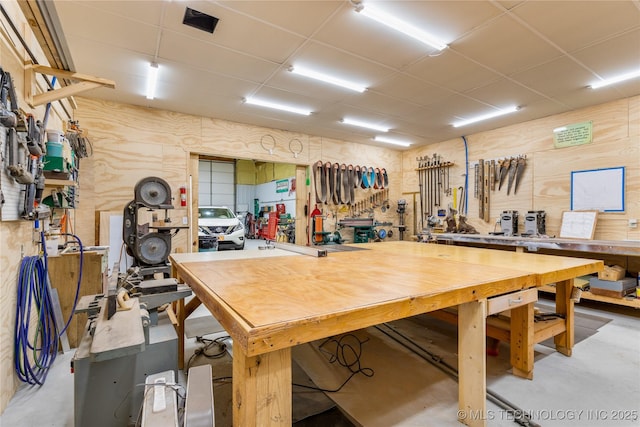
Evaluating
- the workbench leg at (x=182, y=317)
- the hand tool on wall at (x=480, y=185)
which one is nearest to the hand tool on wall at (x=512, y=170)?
the hand tool on wall at (x=480, y=185)

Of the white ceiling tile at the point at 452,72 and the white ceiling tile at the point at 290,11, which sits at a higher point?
the white ceiling tile at the point at 290,11

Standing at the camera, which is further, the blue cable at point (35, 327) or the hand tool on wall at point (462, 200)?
the hand tool on wall at point (462, 200)

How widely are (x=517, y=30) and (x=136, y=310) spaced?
11.8 feet

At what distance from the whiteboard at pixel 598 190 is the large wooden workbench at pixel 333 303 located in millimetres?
2798

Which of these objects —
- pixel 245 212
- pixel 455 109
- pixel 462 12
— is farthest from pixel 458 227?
pixel 245 212

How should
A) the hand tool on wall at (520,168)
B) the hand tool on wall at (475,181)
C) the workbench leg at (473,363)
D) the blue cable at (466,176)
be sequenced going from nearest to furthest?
the workbench leg at (473,363) < the hand tool on wall at (520,168) < the hand tool on wall at (475,181) < the blue cable at (466,176)

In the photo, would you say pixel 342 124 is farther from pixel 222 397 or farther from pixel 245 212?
pixel 245 212

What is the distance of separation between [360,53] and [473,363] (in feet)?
9.37

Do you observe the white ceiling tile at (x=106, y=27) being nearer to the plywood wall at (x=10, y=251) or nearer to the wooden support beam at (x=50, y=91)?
the plywood wall at (x=10, y=251)

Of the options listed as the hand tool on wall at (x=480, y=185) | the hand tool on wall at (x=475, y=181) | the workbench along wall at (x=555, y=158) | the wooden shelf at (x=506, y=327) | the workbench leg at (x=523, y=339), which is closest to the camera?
the workbench leg at (x=523, y=339)

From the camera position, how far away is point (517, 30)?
101 inches

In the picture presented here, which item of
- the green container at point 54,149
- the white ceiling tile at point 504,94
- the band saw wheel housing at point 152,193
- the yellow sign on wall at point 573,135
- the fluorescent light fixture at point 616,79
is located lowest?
the band saw wheel housing at point 152,193

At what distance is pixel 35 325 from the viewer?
2248 millimetres

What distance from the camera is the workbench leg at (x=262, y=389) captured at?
876mm
